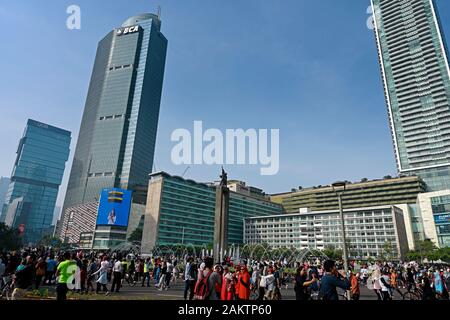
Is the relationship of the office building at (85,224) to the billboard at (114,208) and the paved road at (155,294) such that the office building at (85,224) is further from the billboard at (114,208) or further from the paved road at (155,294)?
the paved road at (155,294)

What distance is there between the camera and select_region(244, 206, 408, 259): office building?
99.4 metres

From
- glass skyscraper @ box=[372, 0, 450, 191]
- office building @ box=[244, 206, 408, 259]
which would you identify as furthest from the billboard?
glass skyscraper @ box=[372, 0, 450, 191]

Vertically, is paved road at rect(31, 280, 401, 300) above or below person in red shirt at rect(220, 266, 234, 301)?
below

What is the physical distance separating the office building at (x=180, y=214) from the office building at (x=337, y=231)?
15.6 metres

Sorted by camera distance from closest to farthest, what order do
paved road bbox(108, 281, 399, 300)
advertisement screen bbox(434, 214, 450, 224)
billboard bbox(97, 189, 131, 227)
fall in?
paved road bbox(108, 281, 399, 300), advertisement screen bbox(434, 214, 450, 224), billboard bbox(97, 189, 131, 227)

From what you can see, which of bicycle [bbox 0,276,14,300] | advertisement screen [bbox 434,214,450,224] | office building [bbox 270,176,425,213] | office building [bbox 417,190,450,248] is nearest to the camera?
bicycle [bbox 0,276,14,300]

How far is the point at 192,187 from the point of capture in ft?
416

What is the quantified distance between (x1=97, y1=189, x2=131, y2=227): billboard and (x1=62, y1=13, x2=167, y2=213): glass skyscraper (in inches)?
1936

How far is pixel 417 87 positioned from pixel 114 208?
6221 inches

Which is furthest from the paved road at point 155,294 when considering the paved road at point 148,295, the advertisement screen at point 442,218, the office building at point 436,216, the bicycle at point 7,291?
the advertisement screen at point 442,218

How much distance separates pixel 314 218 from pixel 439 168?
6370cm

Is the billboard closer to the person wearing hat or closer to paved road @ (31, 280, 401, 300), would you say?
paved road @ (31, 280, 401, 300)

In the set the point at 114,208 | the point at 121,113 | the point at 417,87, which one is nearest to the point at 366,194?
the point at 417,87

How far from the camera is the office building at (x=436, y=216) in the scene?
3802 inches
